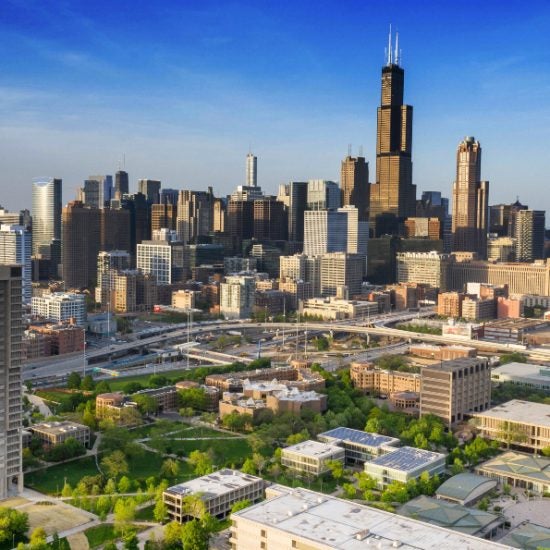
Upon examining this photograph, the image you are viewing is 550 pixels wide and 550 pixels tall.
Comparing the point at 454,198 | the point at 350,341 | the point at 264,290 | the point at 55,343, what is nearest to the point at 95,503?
the point at 55,343

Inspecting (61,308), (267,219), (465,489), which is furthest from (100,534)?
(267,219)

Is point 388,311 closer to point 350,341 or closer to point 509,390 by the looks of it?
point 350,341

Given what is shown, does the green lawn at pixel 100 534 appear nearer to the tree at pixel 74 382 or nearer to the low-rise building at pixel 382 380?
the tree at pixel 74 382

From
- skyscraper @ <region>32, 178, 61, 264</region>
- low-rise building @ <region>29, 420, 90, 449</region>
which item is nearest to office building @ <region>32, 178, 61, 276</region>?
skyscraper @ <region>32, 178, 61, 264</region>

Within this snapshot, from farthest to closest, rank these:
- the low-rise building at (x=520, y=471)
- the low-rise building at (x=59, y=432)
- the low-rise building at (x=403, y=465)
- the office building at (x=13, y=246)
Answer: the office building at (x=13, y=246), the low-rise building at (x=59, y=432), the low-rise building at (x=520, y=471), the low-rise building at (x=403, y=465)

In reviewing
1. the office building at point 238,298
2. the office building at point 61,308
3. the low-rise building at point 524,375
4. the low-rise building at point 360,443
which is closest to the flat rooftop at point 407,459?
the low-rise building at point 360,443
